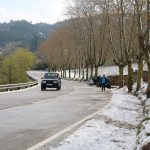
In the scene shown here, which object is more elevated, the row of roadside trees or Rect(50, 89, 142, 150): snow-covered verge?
the row of roadside trees

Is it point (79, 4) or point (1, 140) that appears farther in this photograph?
point (79, 4)

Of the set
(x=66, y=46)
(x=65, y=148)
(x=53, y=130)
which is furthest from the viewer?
(x=66, y=46)

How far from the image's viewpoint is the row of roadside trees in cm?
3338

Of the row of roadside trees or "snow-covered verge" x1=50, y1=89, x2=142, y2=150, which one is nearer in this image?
"snow-covered verge" x1=50, y1=89, x2=142, y2=150

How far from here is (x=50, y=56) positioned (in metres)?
165

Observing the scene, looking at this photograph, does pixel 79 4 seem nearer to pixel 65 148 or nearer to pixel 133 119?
pixel 133 119

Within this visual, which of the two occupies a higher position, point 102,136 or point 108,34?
point 108,34

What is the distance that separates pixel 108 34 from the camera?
245ft

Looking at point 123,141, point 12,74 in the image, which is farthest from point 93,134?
point 12,74

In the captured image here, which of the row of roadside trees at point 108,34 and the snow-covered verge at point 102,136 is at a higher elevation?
the row of roadside trees at point 108,34

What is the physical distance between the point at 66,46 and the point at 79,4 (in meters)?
53.3

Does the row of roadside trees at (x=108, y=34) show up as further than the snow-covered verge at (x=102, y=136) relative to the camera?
Yes

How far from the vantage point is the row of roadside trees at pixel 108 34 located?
33.4 metres

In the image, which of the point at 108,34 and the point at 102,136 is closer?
the point at 102,136
